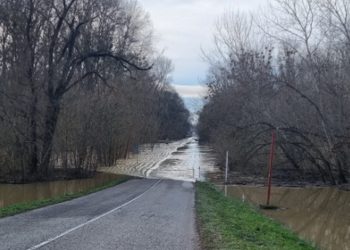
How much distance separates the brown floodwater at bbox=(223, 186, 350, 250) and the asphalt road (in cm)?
413

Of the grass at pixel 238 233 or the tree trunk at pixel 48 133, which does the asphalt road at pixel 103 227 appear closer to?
the grass at pixel 238 233

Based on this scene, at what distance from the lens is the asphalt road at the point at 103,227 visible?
9.71 meters

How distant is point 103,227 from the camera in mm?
11852

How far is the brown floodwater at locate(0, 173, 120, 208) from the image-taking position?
87.0ft

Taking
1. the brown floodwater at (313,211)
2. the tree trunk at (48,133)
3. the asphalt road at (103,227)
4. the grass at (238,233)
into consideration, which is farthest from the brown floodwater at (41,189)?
the grass at (238,233)

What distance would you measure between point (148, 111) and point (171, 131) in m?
57.0

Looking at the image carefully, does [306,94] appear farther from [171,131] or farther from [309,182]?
[171,131]

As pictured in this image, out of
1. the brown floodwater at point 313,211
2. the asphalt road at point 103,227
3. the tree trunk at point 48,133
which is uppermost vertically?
the tree trunk at point 48,133

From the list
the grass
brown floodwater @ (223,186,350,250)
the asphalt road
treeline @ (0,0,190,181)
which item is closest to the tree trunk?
treeline @ (0,0,190,181)

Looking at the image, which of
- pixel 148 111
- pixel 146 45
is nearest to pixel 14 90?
pixel 146 45

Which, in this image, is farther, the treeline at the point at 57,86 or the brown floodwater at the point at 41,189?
the treeline at the point at 57,86

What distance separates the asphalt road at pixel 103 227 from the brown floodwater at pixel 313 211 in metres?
4.13

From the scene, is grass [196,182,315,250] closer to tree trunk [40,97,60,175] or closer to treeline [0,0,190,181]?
treeline [0,0,190,181]

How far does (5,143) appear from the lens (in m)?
34.2
